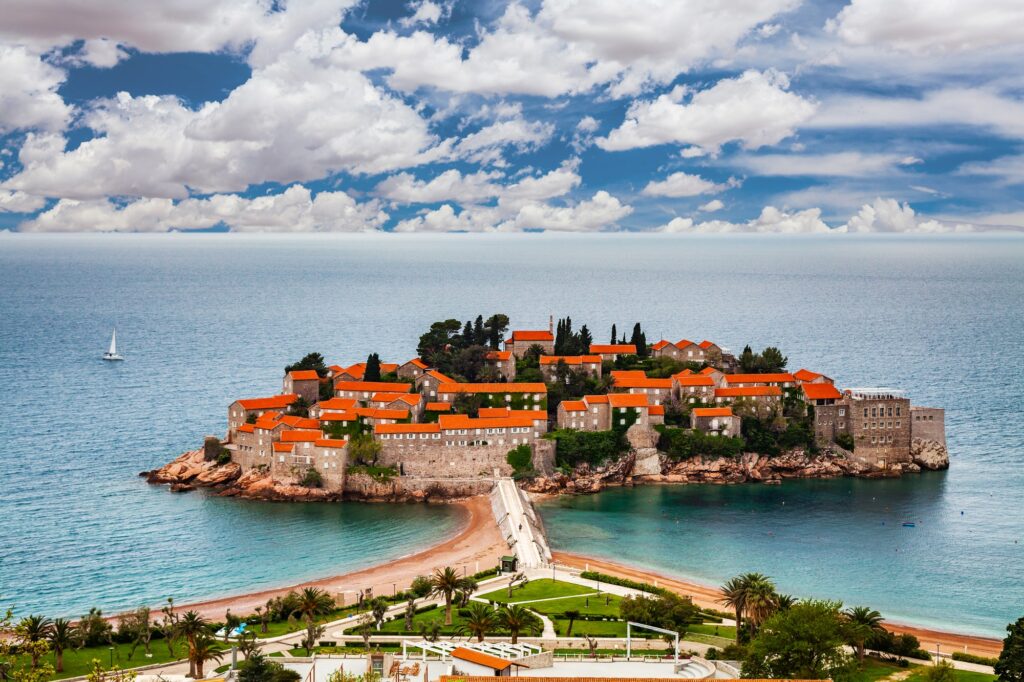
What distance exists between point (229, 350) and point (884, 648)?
398 feet

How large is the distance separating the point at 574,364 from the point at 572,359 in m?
0.57

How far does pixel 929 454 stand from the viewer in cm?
9119

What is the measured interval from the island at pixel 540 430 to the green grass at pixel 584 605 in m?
27.0

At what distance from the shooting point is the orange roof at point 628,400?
297 ft

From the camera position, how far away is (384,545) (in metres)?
71.8

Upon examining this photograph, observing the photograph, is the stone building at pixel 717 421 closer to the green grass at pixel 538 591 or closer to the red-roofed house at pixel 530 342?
the red-roofed house at pixel 530 342

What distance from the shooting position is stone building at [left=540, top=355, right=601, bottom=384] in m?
99.4

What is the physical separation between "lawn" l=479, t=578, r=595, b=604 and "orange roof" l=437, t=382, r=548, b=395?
31.9m

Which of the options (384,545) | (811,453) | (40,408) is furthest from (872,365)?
(40,408)

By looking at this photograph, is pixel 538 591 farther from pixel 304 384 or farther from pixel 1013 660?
pixel 304 384

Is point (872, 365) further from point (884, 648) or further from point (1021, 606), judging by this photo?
point (884, 648)

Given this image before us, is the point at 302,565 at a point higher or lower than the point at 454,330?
lower

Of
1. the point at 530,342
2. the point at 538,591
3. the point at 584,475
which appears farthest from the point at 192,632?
the point at 530,342

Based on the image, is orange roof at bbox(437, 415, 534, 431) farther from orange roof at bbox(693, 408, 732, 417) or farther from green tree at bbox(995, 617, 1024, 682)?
green tree at bbox(995, 617, 1024, 682)
